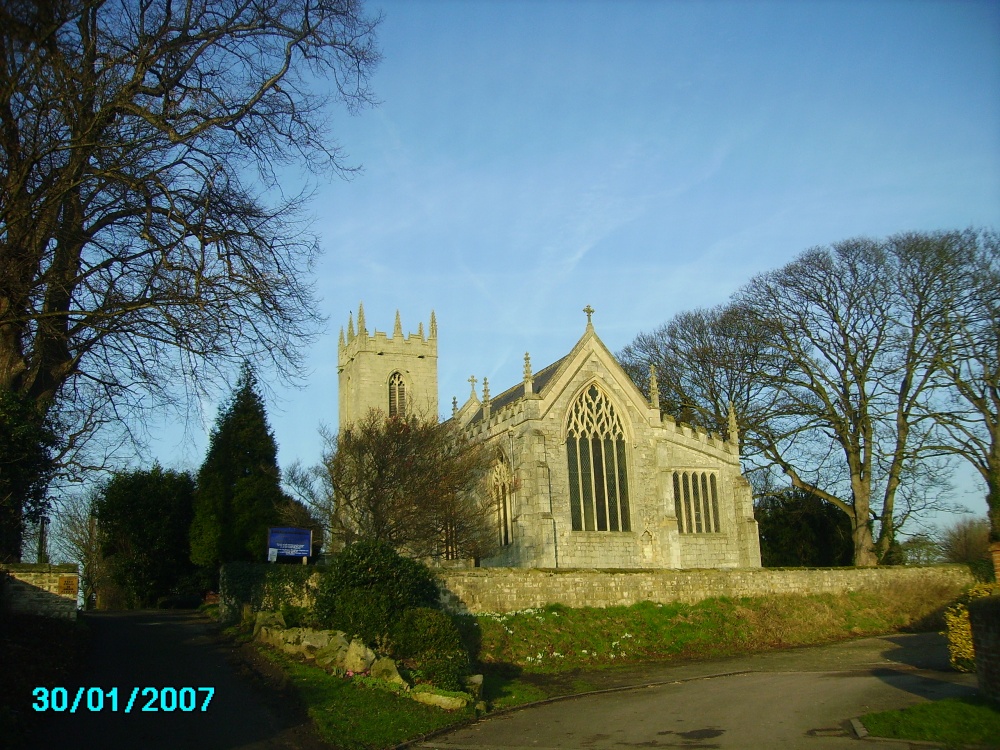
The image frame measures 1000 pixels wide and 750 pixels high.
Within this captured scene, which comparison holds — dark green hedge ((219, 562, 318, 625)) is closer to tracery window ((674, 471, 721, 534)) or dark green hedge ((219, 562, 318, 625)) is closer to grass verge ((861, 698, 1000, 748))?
grass verge ((861, 698, 1000, 748))

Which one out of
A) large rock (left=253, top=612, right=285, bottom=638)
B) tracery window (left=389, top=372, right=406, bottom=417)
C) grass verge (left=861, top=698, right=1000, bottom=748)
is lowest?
grass verge (left=861, top=698, right=1000, bottom=748)

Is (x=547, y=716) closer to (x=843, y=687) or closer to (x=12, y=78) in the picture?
(x=843, y=687)

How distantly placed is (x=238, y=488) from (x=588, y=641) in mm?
14571

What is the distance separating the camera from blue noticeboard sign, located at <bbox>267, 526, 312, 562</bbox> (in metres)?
22.1

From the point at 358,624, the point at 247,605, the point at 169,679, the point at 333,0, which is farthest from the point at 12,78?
the point at 247,605

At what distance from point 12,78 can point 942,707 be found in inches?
545

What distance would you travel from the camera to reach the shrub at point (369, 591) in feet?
50.7

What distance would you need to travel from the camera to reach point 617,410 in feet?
108

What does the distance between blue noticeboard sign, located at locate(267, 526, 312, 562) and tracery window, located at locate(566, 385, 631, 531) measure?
11.1 meters

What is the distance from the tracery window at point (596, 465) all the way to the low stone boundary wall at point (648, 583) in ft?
17.4

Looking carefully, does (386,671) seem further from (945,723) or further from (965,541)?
(965,541)

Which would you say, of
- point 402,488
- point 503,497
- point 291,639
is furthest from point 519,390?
point 291,639

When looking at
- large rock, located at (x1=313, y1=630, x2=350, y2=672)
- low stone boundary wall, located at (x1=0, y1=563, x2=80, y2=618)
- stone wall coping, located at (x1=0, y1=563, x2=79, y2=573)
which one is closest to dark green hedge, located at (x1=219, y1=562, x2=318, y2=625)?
large rock, located at (x1=313, y1=630, x2=350, y2=672)

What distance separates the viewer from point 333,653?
573 inches
